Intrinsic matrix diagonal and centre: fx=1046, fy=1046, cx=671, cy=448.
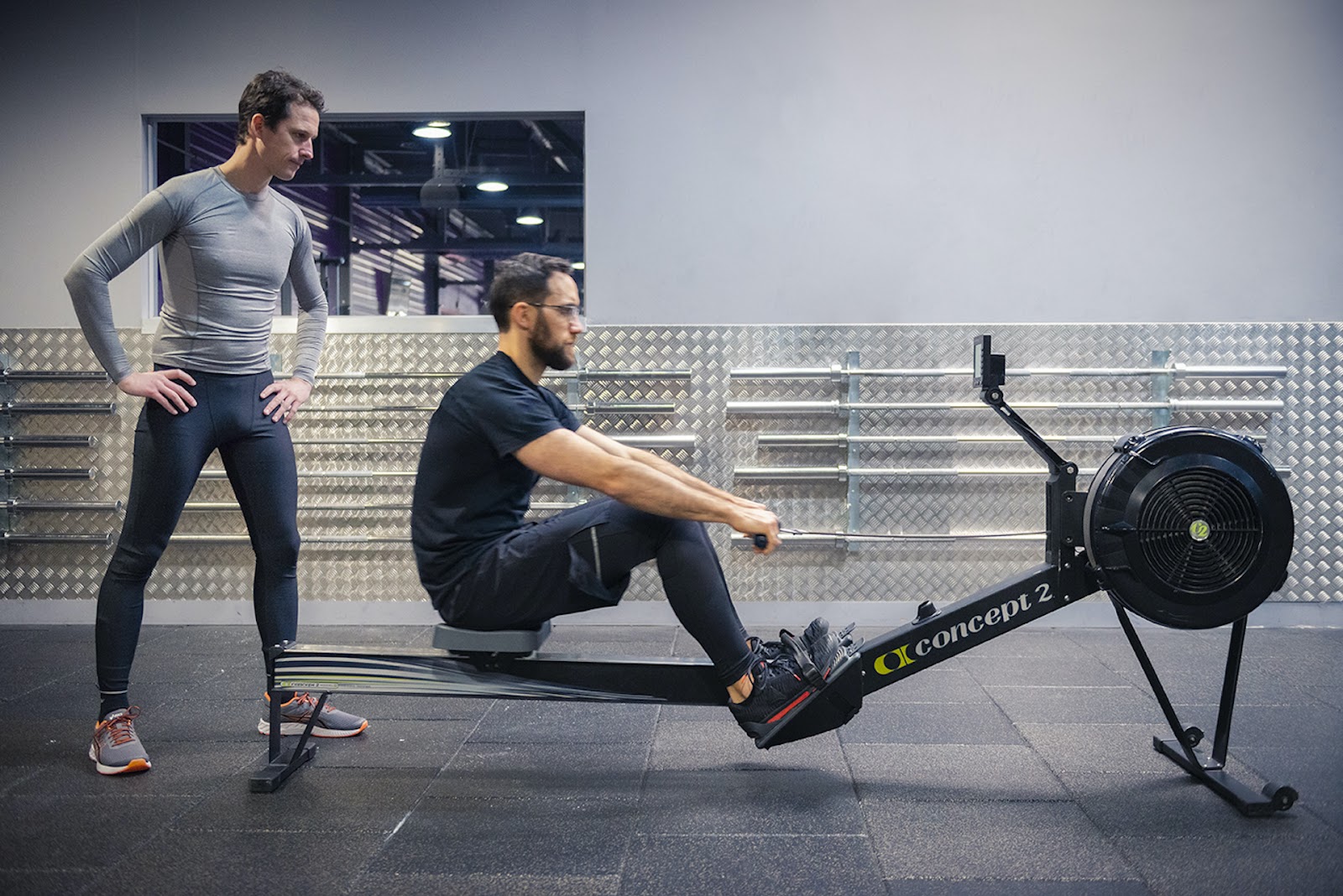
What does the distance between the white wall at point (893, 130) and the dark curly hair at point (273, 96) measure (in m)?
1.81

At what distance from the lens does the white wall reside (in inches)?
166

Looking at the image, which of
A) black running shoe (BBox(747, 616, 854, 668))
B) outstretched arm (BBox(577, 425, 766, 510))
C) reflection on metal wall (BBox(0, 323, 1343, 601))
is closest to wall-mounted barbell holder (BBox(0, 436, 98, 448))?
reflection on metal wall (BBox(0, 323, 1343, 601))

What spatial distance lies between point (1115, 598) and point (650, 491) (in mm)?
1090

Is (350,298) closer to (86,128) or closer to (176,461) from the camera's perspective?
(86,128)

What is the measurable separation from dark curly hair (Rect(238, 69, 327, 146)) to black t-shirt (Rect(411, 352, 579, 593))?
87 cm

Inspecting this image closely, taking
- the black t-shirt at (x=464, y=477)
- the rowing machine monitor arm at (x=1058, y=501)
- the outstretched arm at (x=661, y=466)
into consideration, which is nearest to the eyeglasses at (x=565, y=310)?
the black t-shirt at (x=464, y=477)

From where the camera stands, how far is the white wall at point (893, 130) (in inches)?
166

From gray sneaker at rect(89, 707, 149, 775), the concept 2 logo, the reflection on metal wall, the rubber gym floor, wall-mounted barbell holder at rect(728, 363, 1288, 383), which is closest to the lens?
the rubber gym floor

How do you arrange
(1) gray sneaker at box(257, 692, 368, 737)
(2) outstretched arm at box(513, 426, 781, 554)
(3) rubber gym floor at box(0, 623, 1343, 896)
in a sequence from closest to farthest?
(3) rubber gym floor at box(0, 623, 1343, 896) → (2) outstretched arm at box(513, 426, 781, 554) → (1) gray sneaker at box(257, 692, 368, 737)

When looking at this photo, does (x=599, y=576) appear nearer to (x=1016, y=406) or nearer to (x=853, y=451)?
(x=853, y=451)

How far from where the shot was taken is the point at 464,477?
7.57 feet

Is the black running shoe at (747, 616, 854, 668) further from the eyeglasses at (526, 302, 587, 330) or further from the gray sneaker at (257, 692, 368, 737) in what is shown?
the gray sneaker at (257, 692, 368, 737)

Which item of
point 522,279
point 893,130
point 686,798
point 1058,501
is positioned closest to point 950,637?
point 1058,501

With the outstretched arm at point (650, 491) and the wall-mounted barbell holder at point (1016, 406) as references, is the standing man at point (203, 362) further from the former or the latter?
the wall-mounted barbell holder at point (1016, 406)
